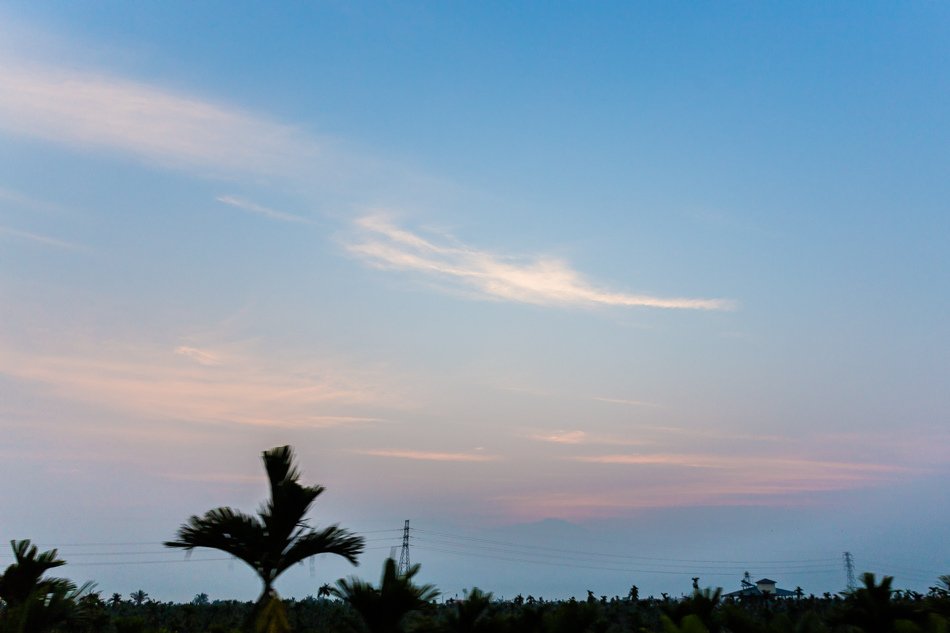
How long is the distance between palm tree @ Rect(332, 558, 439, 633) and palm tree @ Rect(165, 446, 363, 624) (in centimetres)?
249

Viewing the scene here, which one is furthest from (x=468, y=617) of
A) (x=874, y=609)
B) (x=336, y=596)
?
(x=874, y=609)

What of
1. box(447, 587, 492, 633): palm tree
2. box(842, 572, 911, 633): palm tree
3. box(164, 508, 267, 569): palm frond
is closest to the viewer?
box(164, 508, 267, 569): palm frond

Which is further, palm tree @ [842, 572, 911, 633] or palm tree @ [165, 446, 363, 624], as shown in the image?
palm tree @ [842, 572, 911, 633]

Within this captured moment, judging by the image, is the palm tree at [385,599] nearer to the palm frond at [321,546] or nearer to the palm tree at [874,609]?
the palm frond at [321,546]

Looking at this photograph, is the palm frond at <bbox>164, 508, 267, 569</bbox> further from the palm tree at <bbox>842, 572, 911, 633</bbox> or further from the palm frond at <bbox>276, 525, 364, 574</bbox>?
the palm tree at <bbox>842, 572, 911, 633</bbox>

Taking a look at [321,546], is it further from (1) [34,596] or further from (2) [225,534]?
(1) [34,596]

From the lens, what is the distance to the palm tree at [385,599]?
16.2 m

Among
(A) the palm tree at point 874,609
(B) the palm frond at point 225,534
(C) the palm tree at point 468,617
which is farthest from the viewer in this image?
(A) the palm tree at point 874,609

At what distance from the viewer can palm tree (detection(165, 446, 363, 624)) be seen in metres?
13.6

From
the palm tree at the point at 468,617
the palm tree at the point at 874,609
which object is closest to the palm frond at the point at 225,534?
the palm tree at the point at 468,617

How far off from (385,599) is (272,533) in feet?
11.7

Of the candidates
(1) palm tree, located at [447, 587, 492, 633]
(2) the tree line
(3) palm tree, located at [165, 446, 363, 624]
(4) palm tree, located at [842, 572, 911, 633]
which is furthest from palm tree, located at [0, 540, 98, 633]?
(4) palm tree, located at [842, 572, 911, 633]

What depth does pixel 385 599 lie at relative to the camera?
638 inches

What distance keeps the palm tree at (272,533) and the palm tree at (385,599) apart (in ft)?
8.17
